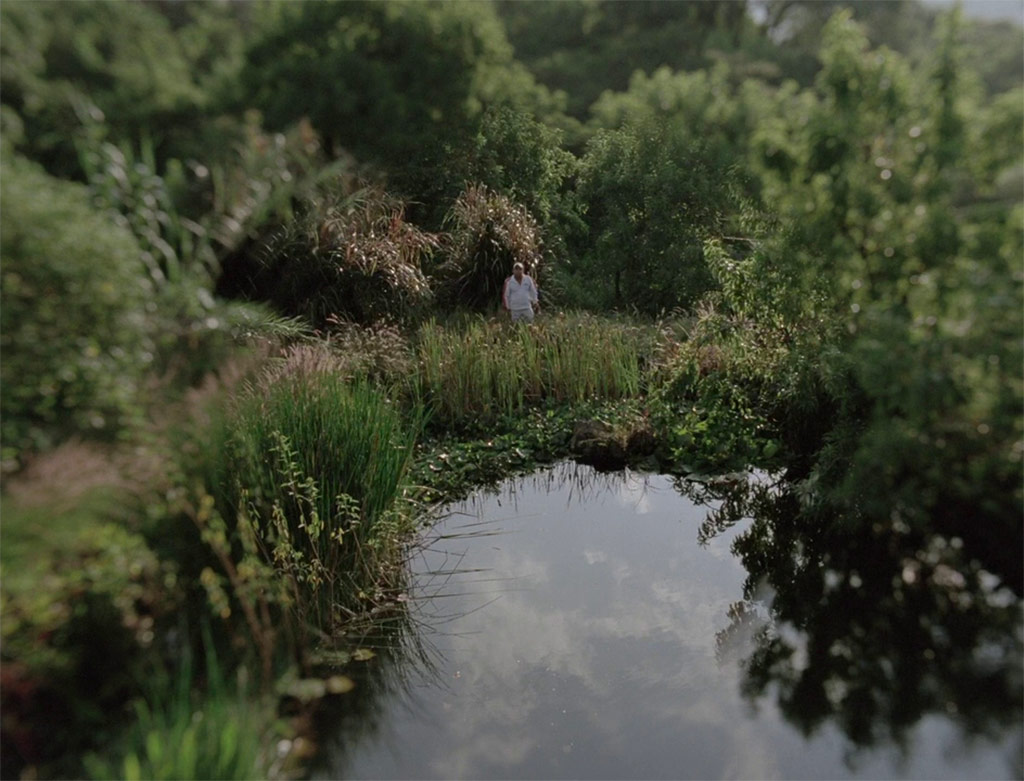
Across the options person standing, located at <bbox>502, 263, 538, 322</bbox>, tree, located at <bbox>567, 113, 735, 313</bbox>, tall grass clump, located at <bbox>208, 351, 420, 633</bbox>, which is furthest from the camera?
tree, located at <bbox>567, 113, 735, 313</bbox>

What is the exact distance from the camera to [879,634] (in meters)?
3.94

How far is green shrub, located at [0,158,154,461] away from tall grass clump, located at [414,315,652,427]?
13.1 feet

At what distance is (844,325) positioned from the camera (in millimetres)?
4305

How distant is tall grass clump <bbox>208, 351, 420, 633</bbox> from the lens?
3830mm

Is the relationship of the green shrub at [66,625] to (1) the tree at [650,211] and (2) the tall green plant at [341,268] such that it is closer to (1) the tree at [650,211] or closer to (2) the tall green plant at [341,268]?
(2) the tall green plant at [341,268]

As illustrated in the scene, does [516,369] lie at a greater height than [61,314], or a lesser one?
lesser

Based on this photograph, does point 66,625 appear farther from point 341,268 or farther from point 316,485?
point 341,268

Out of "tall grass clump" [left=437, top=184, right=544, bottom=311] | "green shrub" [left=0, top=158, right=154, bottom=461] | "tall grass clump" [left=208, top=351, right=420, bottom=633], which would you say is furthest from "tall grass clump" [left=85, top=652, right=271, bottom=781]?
"tall grass clump" [left=437, top=184, right=544, bottom=311]

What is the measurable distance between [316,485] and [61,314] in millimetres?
1818

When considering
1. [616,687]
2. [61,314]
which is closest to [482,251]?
[616,687]

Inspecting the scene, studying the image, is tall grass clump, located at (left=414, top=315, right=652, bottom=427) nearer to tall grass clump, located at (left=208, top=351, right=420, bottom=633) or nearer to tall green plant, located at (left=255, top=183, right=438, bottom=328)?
tall green plant, located at (left=255, top=183, right=438, bottom=328)

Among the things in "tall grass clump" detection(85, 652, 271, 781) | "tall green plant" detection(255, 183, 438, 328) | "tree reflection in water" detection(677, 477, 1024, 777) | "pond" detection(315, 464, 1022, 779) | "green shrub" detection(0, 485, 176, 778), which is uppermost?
"tall green plant" detection(255, 183, 438, 328)

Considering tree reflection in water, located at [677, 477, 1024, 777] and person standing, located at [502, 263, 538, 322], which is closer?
tree reflection in water, located at [677, 477, 1024, 777]

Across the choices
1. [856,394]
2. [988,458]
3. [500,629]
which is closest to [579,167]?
[856,394]
